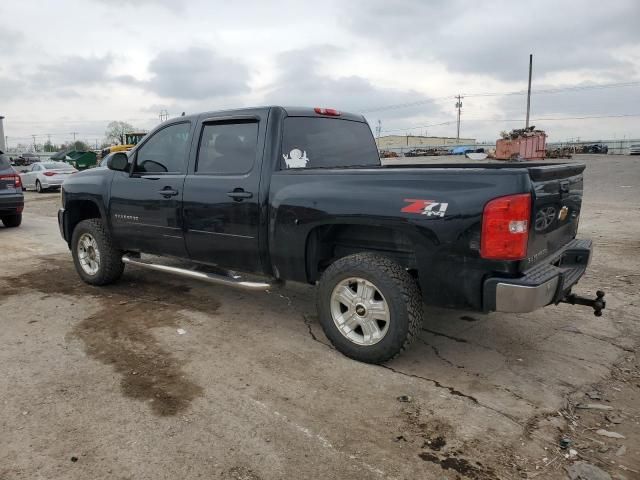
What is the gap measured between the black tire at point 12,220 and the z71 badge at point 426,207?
10465 mm

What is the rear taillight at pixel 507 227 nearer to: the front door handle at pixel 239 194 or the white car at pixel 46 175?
the front door handle at pixel 239 194

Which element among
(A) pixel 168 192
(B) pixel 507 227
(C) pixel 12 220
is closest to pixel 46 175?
(C) pixel 12 220

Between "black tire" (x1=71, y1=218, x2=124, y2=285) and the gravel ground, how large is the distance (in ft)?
1.27

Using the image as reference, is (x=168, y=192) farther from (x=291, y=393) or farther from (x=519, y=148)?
(x=519, y=148)

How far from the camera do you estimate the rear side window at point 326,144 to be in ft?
14.5

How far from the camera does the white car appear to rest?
21297 mm

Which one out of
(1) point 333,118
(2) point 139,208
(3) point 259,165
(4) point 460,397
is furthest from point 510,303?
(2) point 139,208

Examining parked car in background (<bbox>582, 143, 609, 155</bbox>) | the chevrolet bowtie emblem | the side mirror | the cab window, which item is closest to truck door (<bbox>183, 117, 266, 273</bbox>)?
the cab window

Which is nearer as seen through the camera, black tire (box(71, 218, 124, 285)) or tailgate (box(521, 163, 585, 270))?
tailgate (box(521, 163, 585, 270))

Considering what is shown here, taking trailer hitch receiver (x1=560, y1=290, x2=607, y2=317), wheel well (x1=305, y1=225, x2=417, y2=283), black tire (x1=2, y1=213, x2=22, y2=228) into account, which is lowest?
black tire (x1=2, y1=213, x2=22, y2=228)

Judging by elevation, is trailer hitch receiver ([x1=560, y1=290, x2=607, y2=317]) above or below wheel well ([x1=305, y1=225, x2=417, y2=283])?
below

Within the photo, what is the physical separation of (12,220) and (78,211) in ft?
20.7

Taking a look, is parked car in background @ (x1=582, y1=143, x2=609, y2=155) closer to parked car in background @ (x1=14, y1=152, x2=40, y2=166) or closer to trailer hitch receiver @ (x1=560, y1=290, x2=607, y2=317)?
parked car in background @ (x1=14, y1=152, x2=40, y2=166)

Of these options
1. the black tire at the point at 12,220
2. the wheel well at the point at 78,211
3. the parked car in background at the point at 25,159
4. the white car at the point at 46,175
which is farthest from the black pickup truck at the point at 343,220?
the parked car in background at the point at 25,159
